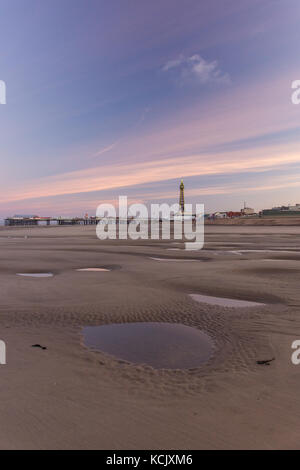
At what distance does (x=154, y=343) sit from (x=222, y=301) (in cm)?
411

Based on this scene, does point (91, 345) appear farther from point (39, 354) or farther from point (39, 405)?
point (39, 405)

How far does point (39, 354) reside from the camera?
5496 millimetres

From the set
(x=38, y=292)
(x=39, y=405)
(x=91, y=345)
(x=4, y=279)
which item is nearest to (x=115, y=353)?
(x=91, y=345)

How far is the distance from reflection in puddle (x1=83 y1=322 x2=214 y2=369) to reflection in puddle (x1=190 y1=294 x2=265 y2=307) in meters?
2.46

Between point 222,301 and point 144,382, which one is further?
point 222,301

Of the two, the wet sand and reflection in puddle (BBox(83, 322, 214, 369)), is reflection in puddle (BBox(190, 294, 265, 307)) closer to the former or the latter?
the wet sand

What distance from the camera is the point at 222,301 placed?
9.45 metres

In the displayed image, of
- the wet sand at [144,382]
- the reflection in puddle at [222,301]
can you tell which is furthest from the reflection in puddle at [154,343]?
the reflection in puddle at [222,301]

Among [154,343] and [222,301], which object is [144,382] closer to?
[154,343]

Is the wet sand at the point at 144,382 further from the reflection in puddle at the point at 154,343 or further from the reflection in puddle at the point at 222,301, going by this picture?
the reflection in puddle at the point at 222,301

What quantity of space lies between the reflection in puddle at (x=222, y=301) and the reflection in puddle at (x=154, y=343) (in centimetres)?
246

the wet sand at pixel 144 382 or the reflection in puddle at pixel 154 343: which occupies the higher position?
the wet sand at pixel 144 382

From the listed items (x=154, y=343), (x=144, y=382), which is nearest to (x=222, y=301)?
(x=154, y=343)

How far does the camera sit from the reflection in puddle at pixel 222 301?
29.4ft
